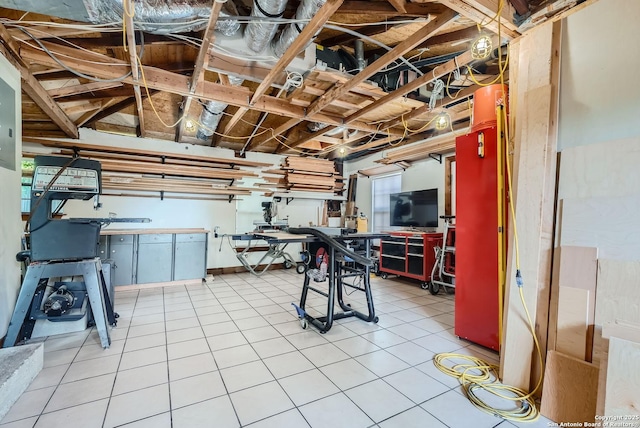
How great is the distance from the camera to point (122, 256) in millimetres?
4465

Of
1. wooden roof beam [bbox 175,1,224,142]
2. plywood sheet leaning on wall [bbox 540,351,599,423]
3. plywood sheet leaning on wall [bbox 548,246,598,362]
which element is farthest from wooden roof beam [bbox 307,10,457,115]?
plywood sheet leaning on wall [bbox 540,351,599,423]

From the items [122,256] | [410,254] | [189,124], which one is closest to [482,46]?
[410,254]

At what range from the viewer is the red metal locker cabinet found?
2.46m

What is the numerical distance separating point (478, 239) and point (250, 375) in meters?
2.28

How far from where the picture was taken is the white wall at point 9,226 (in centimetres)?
226

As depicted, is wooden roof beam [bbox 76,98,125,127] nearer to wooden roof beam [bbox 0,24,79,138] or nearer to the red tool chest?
wooden roof beam [bbox 0,24,79,138]

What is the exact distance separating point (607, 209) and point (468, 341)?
5.55 feet

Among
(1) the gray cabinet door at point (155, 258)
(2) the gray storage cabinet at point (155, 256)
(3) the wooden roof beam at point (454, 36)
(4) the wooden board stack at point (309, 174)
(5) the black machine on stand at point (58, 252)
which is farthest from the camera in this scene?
(4) the wooden board stack at point (309, 174)

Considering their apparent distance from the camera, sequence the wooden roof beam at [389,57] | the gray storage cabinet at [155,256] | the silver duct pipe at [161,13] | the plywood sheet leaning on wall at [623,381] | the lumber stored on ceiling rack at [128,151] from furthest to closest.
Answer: the gray storage cabinet at [155,256] → the lumber stored on ceiling rack at [128,151] → the wooden roof beam at [389,57] → the silver duct pipe at [161,13] → the plywood sheet leaning on wall at [623,381]

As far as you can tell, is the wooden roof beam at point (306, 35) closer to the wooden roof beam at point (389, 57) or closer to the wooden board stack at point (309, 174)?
the wooden roof beam at point (389, 57)

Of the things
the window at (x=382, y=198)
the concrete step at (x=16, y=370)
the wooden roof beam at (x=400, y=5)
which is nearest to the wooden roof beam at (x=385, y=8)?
the wooden roof beam at (x=400, y=5)

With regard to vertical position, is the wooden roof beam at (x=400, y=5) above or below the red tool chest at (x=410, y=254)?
above

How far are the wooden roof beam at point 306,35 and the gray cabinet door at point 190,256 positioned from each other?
10.7 feet

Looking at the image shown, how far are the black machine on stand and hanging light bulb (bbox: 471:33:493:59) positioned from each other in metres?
3.17
